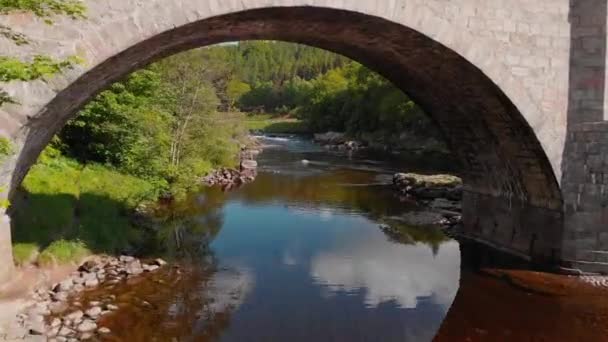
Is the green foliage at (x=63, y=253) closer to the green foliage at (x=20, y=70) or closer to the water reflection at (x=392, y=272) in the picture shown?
the water reflection at (x=392, y=272)

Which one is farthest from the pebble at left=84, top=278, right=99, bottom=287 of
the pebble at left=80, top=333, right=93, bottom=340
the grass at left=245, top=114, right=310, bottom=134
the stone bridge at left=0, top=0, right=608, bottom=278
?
the grass at left=245, top=114, right=310, bottom=134

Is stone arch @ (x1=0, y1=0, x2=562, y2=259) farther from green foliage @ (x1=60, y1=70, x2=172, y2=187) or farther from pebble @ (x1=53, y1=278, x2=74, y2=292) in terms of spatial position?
green foliage @ (x1=60, y1=70, x2=172, y2=187)

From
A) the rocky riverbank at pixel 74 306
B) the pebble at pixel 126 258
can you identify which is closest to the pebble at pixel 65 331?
the rocky riverbank at pixel 74 306

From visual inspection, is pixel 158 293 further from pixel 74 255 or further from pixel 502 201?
pixel 502 201

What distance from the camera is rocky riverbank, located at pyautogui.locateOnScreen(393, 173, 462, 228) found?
1548cm

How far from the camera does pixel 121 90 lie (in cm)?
1540

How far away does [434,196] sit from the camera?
1858 centimetres

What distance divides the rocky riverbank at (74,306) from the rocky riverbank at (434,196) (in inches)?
308

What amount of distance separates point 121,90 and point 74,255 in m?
6.55

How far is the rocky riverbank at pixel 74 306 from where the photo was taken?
721 cm

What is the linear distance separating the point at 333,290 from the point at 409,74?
4.76 metres

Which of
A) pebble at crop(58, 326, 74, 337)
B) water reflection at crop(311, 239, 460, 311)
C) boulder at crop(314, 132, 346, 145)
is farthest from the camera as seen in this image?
boulder at crop(314, 132, 346, 145)

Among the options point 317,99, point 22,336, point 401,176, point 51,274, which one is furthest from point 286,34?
point 317,99

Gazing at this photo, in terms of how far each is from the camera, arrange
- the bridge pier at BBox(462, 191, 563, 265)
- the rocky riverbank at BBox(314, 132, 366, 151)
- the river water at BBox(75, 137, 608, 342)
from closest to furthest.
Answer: the river water at BBox(75, 137, 608, 342), the bridge pier at BBox(462, 191, 563, 265), the rocky riverbank at BBox(314, 132, 366, 151)
